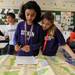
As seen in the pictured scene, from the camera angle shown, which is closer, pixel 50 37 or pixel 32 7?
pixel 32 7

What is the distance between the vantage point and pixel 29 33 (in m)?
1.94

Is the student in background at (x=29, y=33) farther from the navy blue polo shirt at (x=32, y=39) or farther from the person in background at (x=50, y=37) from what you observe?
the person in background at (x=50, y=37)

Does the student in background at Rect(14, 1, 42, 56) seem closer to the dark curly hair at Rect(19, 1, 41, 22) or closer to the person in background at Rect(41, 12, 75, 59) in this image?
the dark curly hair at Rect(19, 1, 41, 22)

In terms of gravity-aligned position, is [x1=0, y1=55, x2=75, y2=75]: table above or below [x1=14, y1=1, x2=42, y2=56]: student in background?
below

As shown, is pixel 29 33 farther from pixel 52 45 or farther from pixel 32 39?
pixel 52 45

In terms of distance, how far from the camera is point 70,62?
154 cm

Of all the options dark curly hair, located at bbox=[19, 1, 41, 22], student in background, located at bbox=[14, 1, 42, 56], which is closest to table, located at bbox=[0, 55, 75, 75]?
student in background, located at bbox=[14, 1, 42, 56]

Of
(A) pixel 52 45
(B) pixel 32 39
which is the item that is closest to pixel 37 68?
(B) pixel 32 39

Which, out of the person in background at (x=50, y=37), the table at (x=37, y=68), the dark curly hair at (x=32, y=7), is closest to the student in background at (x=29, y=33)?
the dark curly hair at (x=32, y=7)

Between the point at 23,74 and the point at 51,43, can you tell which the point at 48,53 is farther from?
the point at 23,74

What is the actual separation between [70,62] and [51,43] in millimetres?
549

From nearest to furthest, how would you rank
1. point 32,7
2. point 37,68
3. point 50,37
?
point 37,68
point 32,7
point 50,37

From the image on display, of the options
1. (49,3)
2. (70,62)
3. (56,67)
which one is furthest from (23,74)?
(49,3)

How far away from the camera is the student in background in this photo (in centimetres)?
189
